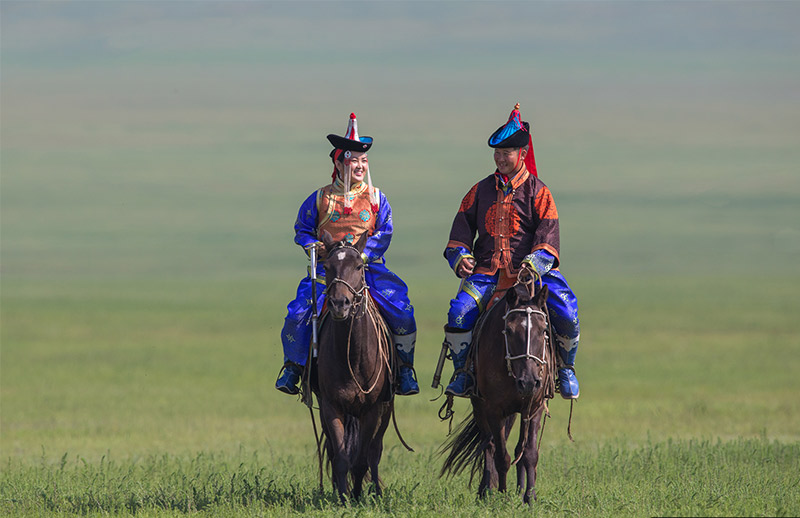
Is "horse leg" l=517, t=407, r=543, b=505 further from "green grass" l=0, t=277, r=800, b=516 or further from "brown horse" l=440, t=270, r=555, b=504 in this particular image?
"green grass" l=0, t=277, r=800, b=516

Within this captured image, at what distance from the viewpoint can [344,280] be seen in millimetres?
10445

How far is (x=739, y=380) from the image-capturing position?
3111cm

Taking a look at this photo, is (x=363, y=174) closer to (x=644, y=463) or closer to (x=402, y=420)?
(x=644, y=463)

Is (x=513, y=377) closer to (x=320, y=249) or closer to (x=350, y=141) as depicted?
(x=320, y=249)

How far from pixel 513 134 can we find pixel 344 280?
89.7 inches

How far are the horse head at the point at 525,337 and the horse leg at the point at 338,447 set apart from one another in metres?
1.70

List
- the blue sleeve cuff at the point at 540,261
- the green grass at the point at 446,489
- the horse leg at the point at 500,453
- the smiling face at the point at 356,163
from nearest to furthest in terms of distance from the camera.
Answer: the green grass at the point at 446,489 < the horse leg at the point at 500,453 < the blue sleeve cuff at the point at 540,261 < the smiling face at the point at 356,163

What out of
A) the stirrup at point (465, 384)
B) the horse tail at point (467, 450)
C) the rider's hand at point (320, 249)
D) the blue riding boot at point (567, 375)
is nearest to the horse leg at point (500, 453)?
the stirrup at point (465, 384)

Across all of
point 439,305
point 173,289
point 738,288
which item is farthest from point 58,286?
point 738,288

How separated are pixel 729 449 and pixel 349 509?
6.43 metres

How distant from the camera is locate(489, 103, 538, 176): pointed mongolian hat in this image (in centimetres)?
1138

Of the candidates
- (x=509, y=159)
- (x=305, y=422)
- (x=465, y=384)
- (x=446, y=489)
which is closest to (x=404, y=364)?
(x=465, y=384)

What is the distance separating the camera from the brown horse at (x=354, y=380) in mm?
10859

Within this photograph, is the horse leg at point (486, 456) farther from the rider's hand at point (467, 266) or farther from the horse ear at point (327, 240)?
the horse ear at point (327, 240)
